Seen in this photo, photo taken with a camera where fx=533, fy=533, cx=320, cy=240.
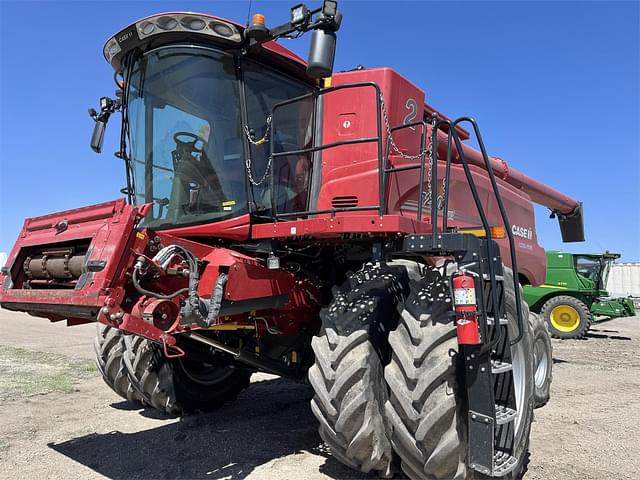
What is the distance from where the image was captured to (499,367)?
3316mm

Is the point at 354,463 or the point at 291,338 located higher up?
the point at 291,338

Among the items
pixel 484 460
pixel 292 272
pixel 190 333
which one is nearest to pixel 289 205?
pixel 292 272

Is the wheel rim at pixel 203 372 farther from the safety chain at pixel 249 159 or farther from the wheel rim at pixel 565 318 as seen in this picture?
the wheel rim at pixel 565 318

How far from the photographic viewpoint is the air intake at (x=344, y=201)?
441cm

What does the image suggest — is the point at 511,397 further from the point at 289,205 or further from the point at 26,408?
the point at 26,408

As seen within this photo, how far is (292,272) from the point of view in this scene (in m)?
4.26

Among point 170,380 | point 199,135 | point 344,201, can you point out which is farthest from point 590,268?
point 199,135

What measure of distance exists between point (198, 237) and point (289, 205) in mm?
781

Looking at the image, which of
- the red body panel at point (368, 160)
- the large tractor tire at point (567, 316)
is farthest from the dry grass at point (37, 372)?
the large tractor tire at point (567, 316)

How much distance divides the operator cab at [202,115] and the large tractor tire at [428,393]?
1.51 metres

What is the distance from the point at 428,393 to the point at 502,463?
69cm

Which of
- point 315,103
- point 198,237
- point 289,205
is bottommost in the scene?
point 198,237

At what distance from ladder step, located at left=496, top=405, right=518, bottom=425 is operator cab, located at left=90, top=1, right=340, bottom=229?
7.07 ft

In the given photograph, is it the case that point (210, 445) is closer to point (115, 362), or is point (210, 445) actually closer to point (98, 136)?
point (115, 362)
